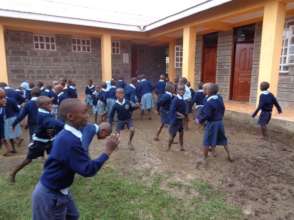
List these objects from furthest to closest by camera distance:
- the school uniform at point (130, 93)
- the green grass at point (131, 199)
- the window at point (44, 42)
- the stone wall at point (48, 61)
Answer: the window at point (44, 42) → the stone wall at point (48, 61) → the school uniform at point (130, 93) → the green grass at point (131, 199)

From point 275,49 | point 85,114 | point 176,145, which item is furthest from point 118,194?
point 275,49

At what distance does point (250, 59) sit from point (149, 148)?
571 centimetres

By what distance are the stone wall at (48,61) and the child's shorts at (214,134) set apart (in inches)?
354

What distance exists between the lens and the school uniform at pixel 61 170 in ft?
5.60

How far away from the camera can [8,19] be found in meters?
8.89

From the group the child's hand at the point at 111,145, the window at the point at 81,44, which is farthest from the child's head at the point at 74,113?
the window at the point at 81,44

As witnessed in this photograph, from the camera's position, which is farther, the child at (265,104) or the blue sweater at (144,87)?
the blue sweater at (144,87)

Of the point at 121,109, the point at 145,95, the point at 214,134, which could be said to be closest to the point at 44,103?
the point at 121,109

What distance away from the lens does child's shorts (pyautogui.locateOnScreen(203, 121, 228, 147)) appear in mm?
4188

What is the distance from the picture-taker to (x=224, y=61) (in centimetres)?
959

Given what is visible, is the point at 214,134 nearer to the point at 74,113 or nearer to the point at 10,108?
the point at 74,113

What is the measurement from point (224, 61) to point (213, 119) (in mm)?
6102

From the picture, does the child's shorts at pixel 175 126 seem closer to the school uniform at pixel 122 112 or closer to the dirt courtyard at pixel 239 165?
the dirt courtyard at pixel 239 165

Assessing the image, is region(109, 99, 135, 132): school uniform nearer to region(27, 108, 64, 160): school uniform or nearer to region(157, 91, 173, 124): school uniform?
region(157, 91, 173, 124): school uniform
